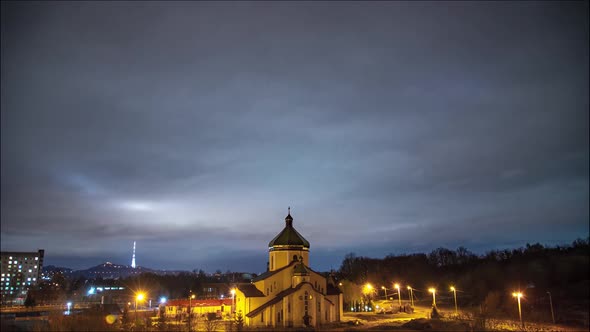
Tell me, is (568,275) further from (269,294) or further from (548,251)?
(269,294)

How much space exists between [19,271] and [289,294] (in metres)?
143

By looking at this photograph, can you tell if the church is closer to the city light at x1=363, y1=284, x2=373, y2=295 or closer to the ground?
the ground

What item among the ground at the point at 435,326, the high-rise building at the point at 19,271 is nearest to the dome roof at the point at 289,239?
the ground at the point at 435,326

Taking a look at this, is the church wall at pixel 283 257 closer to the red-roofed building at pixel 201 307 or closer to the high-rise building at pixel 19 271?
the red-roofed building at pixel 201 307

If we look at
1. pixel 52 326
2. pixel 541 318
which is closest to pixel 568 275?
pixel 541 318

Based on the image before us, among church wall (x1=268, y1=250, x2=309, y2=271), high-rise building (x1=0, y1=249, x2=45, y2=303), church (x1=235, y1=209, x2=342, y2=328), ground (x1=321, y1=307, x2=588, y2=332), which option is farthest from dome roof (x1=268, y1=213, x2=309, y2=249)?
high-rise building (x1=0, y1=249, x2=45, y2=303)

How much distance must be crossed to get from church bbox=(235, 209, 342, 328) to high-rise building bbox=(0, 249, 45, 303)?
126 meters

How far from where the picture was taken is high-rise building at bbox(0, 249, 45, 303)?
145625 millimetres

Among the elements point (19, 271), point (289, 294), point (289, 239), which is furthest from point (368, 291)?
point (19, 271)

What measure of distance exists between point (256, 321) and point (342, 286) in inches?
1356

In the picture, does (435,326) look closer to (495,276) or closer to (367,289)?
(367,289)

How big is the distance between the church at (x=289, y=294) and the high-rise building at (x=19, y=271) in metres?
126

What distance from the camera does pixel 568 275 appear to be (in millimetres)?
87250

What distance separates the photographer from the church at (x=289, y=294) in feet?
166
